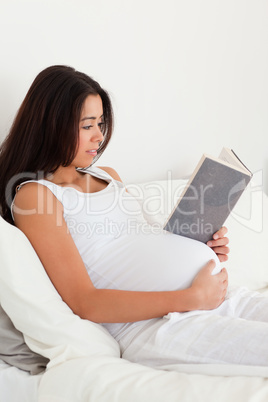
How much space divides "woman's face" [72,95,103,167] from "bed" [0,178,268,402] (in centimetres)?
32

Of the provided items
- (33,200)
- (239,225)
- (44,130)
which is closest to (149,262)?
(33,200)

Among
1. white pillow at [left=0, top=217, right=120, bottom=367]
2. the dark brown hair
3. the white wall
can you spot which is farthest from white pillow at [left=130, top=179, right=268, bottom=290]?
white pillow at [left=0, top=217, right=120, bottom=367]

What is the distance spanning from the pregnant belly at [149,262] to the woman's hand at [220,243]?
0.28 feet

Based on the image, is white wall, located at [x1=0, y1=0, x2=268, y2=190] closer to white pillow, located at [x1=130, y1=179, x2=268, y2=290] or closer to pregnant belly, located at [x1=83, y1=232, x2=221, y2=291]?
white pillow, located at [x1=130, y1=179, x2=268, y2=290]

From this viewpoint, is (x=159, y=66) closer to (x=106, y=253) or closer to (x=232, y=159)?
(x=232, y=159)

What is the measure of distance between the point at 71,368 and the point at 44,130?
62 cm

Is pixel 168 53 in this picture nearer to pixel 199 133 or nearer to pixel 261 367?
pixel 199 133

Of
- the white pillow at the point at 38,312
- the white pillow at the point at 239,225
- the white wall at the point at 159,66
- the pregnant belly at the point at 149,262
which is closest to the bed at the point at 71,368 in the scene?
the white pillow at the point at 38,312

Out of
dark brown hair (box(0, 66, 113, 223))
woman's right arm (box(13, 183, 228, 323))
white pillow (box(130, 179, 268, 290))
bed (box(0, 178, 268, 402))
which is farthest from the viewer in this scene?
white pillow (box(130, 179, 268, 290))

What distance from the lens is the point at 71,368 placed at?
1.03 meters

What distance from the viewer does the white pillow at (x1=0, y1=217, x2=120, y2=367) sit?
1.09 meters

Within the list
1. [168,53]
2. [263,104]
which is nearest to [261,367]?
[168,53]

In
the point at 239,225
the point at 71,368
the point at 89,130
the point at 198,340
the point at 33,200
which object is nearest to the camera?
the point at 71,368

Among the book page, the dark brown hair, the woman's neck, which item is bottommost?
the woman's neck
